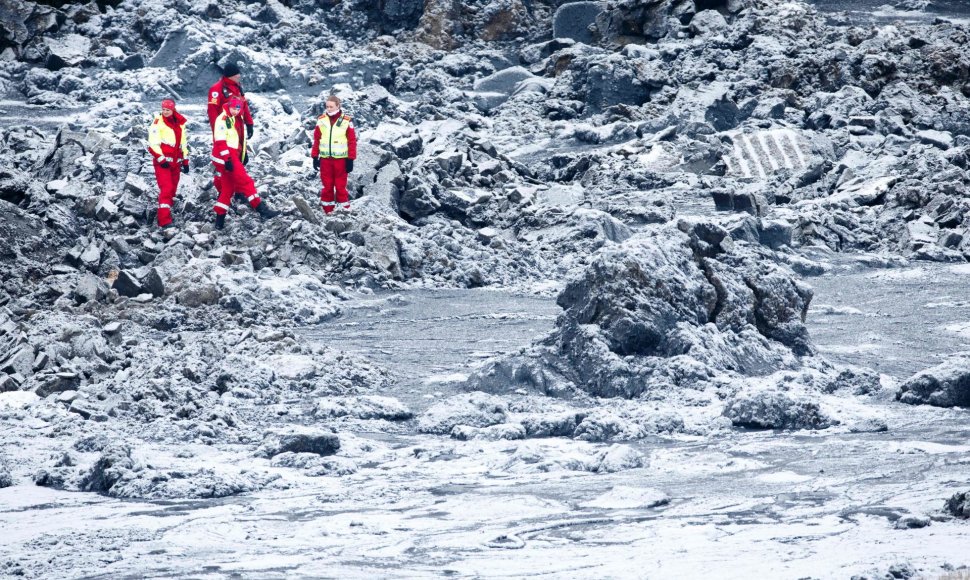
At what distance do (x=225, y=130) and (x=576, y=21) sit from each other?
12.5 metres

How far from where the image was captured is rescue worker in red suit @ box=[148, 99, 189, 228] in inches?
484

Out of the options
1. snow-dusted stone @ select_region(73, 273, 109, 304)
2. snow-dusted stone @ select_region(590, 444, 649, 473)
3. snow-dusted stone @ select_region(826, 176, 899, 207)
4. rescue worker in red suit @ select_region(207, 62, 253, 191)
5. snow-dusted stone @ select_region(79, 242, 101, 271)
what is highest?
rescue worker in red suit @ select_region(207, 62, 253, 191)

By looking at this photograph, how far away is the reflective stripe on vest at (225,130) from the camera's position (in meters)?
12.1

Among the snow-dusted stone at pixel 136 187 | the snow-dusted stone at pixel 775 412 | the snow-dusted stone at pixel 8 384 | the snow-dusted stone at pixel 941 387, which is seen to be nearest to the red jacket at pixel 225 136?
the snow-dusted stone at pixel 136 187

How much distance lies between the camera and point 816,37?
2155 cm

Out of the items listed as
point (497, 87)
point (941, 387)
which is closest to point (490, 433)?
point (941, 387)

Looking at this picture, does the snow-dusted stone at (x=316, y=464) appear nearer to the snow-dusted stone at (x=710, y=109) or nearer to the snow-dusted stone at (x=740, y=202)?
the snow-dusted stone at (x=740, y=202)

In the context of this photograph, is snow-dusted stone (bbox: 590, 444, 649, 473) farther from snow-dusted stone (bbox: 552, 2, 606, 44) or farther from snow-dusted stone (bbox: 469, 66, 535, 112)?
snow-dusted stone (bbox: 552, 2, 606, 44)

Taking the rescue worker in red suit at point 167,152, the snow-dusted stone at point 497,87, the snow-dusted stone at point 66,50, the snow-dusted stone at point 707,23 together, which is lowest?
the rescue worker in red suit at point 167,152

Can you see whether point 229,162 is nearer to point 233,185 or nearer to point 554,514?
point 233,185

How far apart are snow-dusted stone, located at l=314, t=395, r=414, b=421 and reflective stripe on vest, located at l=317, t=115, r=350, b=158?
5333 mm

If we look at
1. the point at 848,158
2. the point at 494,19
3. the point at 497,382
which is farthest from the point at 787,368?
the point at 494,19

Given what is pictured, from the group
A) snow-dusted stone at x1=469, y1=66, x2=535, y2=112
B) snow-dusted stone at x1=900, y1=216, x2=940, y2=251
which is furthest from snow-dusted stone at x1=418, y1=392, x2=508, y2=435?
snow-dusted stone at x1=469, y1=66, x2=535, y2=112

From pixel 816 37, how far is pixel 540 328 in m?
13.1
